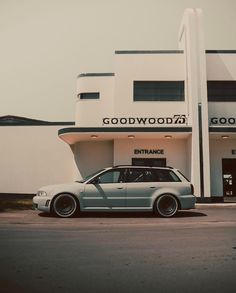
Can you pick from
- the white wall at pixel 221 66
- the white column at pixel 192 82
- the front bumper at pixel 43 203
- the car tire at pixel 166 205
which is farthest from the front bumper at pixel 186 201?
the white wall at pixel 221 66

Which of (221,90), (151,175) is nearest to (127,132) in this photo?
(151,175)

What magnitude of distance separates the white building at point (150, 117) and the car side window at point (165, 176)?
5744 millimetres

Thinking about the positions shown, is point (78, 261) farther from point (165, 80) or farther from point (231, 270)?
point (165, 80)

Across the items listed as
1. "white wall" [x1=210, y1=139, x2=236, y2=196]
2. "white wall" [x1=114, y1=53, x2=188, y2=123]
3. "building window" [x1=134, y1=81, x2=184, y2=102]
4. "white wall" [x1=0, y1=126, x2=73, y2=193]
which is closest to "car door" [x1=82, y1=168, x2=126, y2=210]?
"white wall" [x1=114, y1=53, x2=188, y2=123]

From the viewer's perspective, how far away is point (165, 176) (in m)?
11.2

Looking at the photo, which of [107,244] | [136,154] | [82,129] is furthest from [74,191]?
[136,154]

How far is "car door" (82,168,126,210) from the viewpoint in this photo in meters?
10.7

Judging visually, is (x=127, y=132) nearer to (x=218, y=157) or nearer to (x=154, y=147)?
(x=154, y=147)

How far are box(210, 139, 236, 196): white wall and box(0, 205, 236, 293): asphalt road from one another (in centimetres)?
910

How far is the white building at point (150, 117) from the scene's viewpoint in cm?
1766

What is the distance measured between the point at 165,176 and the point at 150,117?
8.00 metres

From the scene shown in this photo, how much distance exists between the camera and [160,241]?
6.80 meters

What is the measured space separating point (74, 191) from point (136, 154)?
8.38 meters

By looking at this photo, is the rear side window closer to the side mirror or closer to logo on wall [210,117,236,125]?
the side mirror
